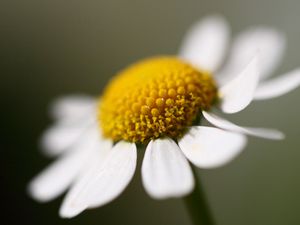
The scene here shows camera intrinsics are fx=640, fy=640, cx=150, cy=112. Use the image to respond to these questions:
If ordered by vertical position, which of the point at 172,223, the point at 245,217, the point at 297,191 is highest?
the point at 297,191

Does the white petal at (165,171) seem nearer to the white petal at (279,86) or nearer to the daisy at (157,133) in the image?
Result: the daisy at (157,133)

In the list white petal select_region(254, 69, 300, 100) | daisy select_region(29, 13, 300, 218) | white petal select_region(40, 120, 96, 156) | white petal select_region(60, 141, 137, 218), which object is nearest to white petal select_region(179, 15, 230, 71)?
daisy select_region(29, 13, 300, 218)

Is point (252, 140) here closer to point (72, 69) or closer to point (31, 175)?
point (31, 175)

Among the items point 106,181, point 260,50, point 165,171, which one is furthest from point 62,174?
point 260,50

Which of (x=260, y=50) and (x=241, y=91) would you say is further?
(x=260, y=50)

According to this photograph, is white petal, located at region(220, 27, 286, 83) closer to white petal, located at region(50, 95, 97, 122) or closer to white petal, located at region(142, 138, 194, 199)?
white petal, located at region(50, 95, 97, 122)

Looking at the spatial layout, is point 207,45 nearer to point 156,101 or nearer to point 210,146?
point 156,101

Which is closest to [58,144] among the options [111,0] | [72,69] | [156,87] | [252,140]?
[156,87]
